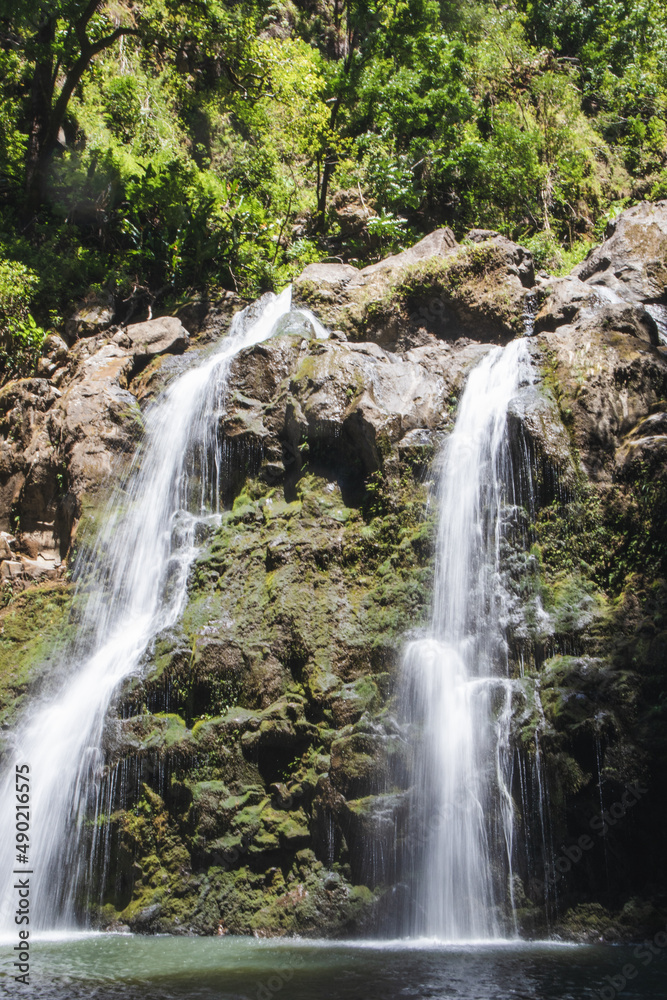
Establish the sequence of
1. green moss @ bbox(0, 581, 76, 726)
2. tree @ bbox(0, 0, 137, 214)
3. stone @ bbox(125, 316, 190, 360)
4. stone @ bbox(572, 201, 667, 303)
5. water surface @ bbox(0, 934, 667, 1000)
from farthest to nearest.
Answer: tree @ bbox(0, 0, 137, 214)
stone @ bbox(125, 316, 190, 360)
stone @ bbox(572, 201, 667, 303)
green moss @ bbox(0, 581, 76, 726)
water surface @ bbox(0, 934, 667, 1000)

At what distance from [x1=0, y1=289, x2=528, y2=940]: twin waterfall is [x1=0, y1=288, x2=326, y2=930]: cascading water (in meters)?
0.02

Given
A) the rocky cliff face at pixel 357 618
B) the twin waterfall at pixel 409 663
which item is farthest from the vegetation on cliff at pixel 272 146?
the twin waterfall at pixel 409 663

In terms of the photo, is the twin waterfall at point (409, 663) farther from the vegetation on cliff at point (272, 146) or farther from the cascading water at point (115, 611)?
the vegetation on cliff at point (272, 146)

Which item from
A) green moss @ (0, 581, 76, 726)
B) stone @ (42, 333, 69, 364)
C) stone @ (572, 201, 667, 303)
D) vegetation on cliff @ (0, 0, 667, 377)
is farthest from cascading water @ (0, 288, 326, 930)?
stone @ (572, 201, 667, 303)

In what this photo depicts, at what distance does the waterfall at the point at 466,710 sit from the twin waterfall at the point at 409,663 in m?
0.01

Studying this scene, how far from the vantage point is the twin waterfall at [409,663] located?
23.3 feet

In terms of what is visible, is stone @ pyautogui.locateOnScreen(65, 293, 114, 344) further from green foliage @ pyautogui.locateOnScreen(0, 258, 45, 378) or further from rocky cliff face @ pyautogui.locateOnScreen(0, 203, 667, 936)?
rocky cliff face @ pyautogui.locateOnScreen(0, 203, 667, 936)

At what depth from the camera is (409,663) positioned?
8375 millimetres

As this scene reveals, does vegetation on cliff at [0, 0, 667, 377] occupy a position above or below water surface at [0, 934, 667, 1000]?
above

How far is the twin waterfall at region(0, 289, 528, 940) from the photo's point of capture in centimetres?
711

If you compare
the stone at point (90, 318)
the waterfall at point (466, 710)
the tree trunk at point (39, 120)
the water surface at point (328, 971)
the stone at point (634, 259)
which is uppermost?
the tree trunk at point (39, 120)

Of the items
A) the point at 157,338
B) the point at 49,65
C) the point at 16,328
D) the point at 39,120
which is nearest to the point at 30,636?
the point at 157,338

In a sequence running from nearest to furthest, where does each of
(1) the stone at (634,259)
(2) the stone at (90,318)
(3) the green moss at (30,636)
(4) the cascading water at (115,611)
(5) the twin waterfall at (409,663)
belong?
(5) the twin waterfall at (409,663)
(4) the cascading water at (115,611)
(3) the green moss at (30,636)
(1) the stone at (634,259)
(2) the stone at (90,318)

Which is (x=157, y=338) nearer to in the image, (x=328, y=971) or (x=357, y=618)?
(x=357, y=618)
